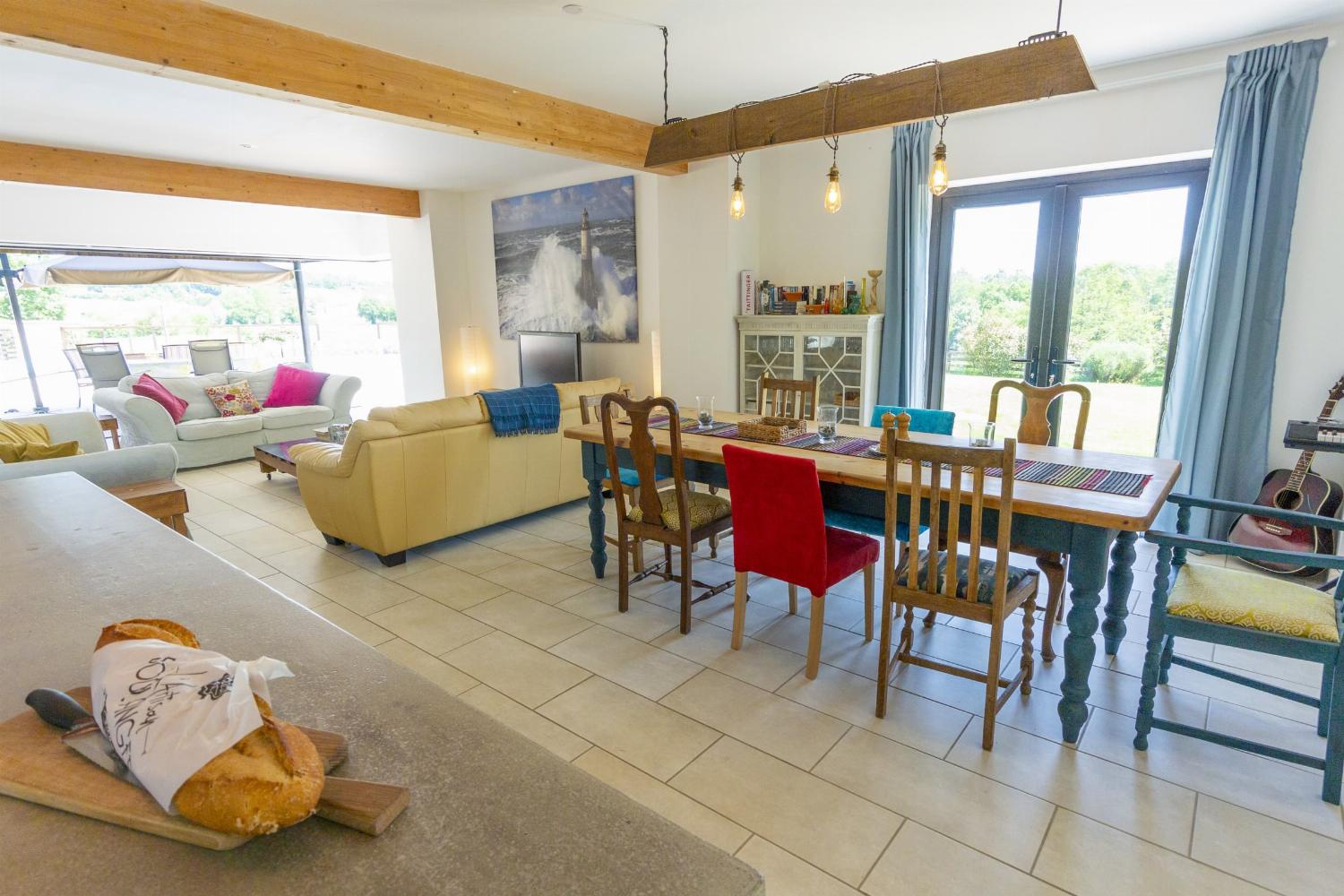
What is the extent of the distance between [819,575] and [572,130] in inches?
127

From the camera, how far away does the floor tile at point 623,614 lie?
2.98m

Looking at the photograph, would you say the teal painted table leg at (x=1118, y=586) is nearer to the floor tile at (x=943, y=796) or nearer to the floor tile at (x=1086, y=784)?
the floor tile at (x=1086, y=784)

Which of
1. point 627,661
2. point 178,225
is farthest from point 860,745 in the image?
point 178,225

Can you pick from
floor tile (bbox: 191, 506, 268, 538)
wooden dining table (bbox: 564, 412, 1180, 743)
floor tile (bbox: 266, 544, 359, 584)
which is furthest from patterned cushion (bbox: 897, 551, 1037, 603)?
floor tile (bbox: 191, 506, 268, 538)

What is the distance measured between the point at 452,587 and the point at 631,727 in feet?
5.10

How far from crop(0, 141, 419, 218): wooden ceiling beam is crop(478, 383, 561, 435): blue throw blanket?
3.78 metres

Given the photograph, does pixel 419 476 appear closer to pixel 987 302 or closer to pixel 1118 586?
pixel 1118 586

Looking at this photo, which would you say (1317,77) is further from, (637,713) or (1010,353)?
(637,713)

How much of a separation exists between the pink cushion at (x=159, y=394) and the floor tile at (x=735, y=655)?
5.53 m

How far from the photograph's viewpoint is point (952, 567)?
217 centimetres

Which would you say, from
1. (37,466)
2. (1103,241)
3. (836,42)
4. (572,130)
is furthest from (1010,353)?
(37,466)

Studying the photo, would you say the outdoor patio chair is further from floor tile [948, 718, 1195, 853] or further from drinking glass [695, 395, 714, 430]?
floor tile [948, 718, 1195, 853]

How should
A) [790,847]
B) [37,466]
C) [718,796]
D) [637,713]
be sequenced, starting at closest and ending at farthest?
[790,847] → [718,796] → [637,713] → [37,466]

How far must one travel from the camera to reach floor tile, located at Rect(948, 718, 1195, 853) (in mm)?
1836
